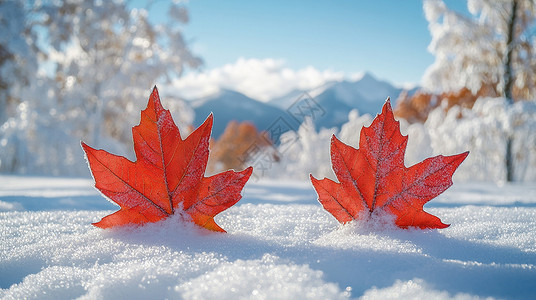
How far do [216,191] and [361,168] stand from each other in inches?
10.1

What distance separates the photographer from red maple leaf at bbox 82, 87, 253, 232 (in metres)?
0.52

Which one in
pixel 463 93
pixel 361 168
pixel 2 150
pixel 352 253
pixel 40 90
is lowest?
pixel 352 253

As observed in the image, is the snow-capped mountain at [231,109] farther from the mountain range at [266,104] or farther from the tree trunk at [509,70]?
the tree trunk at [509,70]

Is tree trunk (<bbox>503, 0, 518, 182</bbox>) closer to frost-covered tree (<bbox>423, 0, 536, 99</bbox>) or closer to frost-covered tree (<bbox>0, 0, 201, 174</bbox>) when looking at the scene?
frost-covered tree (<bbox>423, 0, 536, 99</bbox>)

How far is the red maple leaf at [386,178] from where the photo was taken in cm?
54

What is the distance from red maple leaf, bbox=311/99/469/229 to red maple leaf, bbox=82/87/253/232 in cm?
17

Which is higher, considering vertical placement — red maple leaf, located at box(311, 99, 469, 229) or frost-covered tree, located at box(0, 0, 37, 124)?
frost-covered tree, located at box(0, 0, 37, 124)

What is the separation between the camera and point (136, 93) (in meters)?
6.64

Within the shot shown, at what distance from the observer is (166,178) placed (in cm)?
53

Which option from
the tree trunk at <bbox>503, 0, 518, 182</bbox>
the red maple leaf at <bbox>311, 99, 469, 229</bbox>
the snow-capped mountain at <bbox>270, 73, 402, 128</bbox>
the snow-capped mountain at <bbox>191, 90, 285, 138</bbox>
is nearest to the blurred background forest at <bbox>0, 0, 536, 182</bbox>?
the tree trunk at <bbox>503, 0, 518, 182</bbox>

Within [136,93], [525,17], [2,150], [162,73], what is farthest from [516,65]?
[2,150]

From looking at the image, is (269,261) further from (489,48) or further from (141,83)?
(141,83)

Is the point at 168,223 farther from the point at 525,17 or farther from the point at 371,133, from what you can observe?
the point at 525,17

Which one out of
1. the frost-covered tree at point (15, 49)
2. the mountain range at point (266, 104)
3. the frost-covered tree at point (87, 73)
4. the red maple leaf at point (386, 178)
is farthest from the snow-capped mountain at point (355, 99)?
the red maple leaf at point (386, 178)
